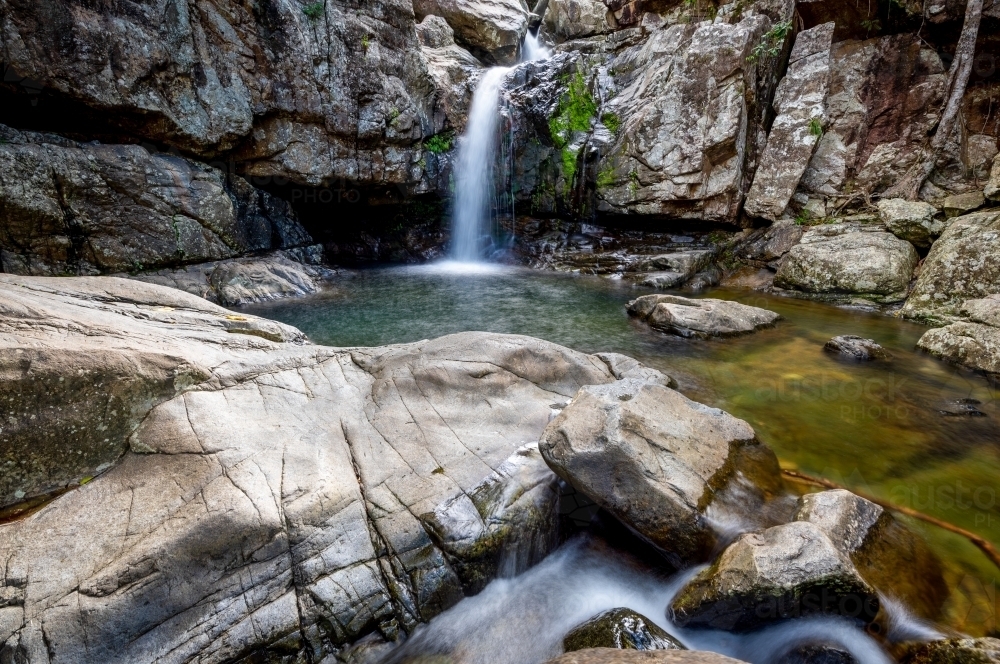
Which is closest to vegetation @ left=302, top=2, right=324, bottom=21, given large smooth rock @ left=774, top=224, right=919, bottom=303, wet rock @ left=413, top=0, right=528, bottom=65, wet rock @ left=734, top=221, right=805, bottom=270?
wet rock @ left=413, top=0, right=528, bottom=65

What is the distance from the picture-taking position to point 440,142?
13.6 m

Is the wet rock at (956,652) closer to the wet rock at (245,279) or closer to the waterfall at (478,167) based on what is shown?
the wet rock at (245,279)

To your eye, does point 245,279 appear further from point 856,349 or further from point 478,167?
point 856,349

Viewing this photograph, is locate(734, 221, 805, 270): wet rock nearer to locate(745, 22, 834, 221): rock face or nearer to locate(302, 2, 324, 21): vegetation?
locate(745, 22, 834, 221): rock face

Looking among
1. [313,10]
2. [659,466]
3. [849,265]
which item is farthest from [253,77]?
[849,265]

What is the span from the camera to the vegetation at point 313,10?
10.4 metres

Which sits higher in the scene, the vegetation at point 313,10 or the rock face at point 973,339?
the vegetation at point 313,10

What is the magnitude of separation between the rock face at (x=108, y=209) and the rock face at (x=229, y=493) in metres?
6.03

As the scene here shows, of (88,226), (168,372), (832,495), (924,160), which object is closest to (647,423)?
(832,495)

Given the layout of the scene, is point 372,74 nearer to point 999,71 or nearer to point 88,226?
point 88,226

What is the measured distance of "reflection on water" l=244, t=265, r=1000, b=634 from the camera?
11.7ft

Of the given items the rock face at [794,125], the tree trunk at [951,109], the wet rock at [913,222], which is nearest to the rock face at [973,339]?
the wet rock at [913,222]

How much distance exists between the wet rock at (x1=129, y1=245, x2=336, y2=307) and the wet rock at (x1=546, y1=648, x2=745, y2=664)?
32.2 feet

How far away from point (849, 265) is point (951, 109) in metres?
4.87
